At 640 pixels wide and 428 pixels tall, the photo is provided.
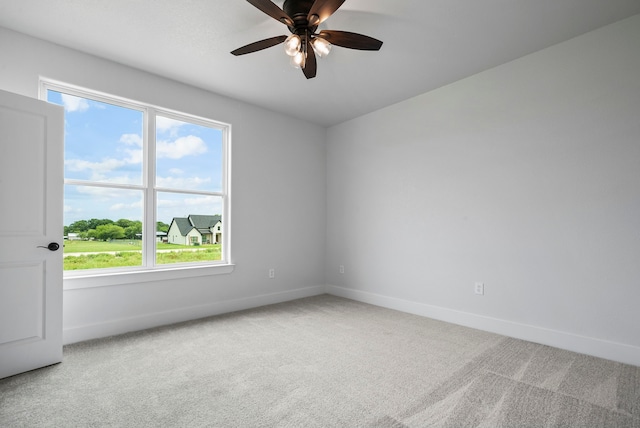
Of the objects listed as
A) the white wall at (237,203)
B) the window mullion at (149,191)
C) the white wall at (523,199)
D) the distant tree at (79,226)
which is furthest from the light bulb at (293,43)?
the distant tree at (79,226)

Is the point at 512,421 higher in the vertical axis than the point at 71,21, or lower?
lower

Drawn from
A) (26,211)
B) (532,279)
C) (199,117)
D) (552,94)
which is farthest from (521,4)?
(26,211)

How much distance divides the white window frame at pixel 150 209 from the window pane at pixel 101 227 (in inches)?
2.5

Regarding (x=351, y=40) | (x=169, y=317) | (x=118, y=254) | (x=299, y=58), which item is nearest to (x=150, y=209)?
(x=118, y=254)

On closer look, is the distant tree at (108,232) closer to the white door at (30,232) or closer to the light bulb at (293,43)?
the white door at (30,232)

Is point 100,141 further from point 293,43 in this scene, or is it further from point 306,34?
point 306,34

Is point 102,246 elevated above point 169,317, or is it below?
above

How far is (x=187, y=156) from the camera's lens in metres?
3.76

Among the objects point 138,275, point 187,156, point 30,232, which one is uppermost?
point 187,156

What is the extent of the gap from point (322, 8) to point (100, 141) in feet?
Answer: 8.47

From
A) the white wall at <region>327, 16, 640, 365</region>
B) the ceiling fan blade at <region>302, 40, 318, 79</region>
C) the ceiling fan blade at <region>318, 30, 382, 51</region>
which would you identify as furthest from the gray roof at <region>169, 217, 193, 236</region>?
the ceiling fan blade at <region>318, 30, 382, 51</region>

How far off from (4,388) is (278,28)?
326 cm

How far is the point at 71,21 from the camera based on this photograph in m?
2.52

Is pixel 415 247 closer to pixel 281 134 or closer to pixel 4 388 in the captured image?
pixel 281 134
